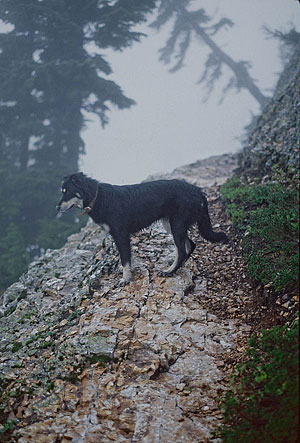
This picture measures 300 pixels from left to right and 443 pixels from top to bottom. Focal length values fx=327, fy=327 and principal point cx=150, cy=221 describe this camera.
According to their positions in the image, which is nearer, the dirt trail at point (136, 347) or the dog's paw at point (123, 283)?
the dirt trail at point (136, 347)

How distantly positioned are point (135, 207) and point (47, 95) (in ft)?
37.8

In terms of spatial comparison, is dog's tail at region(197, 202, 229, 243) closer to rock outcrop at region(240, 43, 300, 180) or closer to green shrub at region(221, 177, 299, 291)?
green shrub at region(221, 177, 299, 291)

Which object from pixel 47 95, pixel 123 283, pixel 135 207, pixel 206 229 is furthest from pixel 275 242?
pixel 47 95

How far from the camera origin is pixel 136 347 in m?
4.41

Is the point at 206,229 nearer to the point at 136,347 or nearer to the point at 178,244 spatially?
the point at 178,244

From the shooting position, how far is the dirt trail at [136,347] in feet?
11.6

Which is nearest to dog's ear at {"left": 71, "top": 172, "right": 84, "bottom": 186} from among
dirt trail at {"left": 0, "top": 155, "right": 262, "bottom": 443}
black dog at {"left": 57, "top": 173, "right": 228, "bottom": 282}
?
black dog at {"left": 57, "top": 173, "right": 228, "bottom": 282}

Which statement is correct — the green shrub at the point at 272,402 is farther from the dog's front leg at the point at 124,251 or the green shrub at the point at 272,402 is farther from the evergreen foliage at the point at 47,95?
the evergreen foliage at the point at 47,95

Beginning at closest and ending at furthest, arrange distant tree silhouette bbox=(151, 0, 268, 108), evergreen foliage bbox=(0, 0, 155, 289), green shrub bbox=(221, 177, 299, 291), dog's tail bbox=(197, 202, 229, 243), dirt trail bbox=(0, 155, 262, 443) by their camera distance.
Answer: dirt trail bbox=(0, 155, 262, 443), green shrub bbox=(221, 177, 299, 291), dog's tail bbox=(197, 202, 229, 243), evergreen foliage bbox=(0, 0, 155, 289), distant tree silhouette bbox=(151, 0, 268, 108)

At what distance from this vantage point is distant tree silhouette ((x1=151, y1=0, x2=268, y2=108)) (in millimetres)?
20672

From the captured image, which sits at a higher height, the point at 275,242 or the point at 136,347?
the point at 275,242

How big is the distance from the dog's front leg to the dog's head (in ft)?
2.74

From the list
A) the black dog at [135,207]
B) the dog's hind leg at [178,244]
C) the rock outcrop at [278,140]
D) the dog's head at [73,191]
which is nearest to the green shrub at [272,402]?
the dog's hind leg at [178,244]

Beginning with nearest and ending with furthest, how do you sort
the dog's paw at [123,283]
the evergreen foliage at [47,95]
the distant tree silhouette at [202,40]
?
the dog's paw at [123,283], the evergreen foliage at [47,95], the distant tree silhouette at [202,40]
